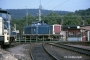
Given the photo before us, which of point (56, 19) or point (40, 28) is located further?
point (56, 19)

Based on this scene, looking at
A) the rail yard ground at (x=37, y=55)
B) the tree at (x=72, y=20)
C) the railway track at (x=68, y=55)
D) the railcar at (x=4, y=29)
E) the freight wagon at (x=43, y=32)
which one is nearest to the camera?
the rail yard ground at (x=37, y=55)

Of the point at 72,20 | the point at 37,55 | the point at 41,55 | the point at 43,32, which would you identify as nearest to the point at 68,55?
the point at 41,55

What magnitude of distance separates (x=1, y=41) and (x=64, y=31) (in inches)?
1379

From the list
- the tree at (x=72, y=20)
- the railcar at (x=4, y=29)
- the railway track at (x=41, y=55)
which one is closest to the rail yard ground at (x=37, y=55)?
the railway track at (x=41, y=55)

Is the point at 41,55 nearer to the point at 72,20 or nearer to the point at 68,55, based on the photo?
the point at 68,55

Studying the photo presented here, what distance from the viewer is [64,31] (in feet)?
169

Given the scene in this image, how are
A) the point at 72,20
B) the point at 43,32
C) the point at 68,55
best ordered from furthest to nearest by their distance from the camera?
the point at 72,20 < the point at 43,32 < the point at 68,55

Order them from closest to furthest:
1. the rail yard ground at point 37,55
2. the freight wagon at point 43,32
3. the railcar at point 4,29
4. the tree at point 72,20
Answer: the rail yard ground at point 37,55, the railcar at point 4,29, the freight wagon at point 43,32, the tree at point 72,20

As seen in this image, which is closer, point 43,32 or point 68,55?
point 68,55

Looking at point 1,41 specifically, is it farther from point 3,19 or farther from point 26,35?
point 26,35

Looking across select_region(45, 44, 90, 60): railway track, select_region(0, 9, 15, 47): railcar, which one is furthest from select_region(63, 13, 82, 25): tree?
select_region(45, 44, 90, 60): railway track

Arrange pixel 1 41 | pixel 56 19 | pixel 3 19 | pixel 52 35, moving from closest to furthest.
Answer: pixel 1 41 < pixel 3 19 < pixel 52 35 < pixel 56 19

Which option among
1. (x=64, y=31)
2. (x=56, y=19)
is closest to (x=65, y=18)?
(x=56, y=19)

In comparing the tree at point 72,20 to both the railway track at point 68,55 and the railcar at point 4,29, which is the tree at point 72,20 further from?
the railway track at point 68,55
